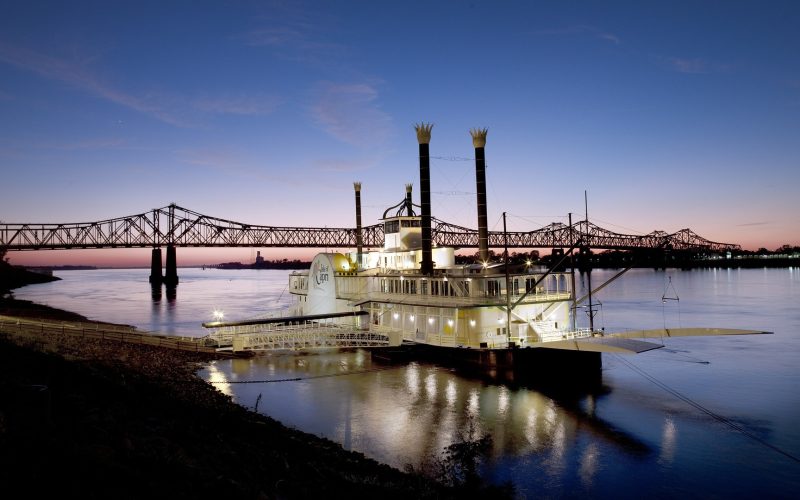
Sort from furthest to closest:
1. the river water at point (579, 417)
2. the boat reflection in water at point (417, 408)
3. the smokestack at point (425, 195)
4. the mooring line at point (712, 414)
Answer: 1. the smokestack at point (425, 195)
2. the mooring line at point (712, 414)
3. the boat reflection in water at point (417, 408)
4. the river water at point (579, 417)

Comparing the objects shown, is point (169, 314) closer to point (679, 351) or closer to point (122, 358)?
point (122, 358)

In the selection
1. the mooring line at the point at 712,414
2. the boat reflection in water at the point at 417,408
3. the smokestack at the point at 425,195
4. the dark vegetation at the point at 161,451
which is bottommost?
the mooring line at the point at 712,414

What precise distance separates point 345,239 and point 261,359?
148581 mm

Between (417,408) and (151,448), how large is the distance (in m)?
15.6

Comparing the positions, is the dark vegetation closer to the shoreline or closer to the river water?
the shoreline

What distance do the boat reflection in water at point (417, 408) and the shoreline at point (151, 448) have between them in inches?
129

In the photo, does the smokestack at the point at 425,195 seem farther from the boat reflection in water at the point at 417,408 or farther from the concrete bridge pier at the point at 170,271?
the concrete bridge pier at the point at 170,271

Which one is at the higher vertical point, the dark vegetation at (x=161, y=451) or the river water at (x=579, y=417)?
the dark vegetation at (x=161, y=451)

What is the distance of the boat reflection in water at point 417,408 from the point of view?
19422mm

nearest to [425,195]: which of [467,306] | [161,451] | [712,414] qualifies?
[467,306]

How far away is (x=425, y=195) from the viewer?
133ft

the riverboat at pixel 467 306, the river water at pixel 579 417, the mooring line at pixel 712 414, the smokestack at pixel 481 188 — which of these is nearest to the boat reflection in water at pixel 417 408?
the river water at pixel 579 417

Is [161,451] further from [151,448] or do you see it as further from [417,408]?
[417,408]

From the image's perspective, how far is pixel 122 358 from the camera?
2866cm
